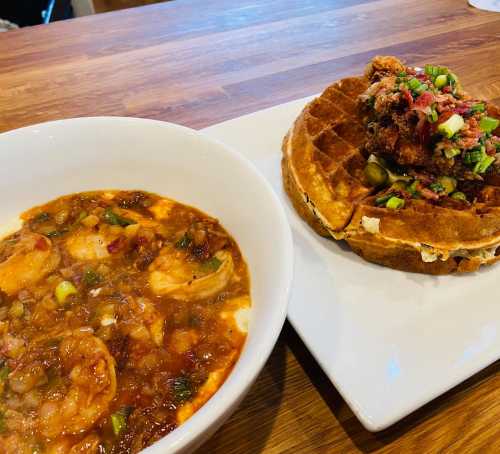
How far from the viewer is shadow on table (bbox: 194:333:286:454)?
1.19 m

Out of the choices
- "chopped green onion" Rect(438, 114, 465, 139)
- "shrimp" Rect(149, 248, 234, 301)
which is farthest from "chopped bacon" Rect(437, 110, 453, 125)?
"shrimp" Rect(149, 248, 234, 301)

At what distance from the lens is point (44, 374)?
1.02 meters

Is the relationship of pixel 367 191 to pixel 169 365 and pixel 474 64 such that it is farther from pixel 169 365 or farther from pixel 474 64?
pixel 474 64

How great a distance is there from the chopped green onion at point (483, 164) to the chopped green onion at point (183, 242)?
0.96m

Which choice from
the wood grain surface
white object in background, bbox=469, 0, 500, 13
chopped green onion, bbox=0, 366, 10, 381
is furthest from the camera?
the wood grain surface

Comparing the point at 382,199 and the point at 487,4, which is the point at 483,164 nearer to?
the point at 382,199

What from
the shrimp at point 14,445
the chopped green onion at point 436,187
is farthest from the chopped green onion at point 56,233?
the chopped green onion at point 436,187

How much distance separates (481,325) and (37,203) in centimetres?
137

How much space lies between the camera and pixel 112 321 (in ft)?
3.71

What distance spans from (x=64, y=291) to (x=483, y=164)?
131 centimetres

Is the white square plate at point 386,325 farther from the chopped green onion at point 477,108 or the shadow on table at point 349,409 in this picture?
the chopped green onion at point 477,108

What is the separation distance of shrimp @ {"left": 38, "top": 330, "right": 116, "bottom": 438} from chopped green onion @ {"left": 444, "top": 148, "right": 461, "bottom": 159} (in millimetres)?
1181

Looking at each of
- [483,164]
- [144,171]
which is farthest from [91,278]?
[483,164]

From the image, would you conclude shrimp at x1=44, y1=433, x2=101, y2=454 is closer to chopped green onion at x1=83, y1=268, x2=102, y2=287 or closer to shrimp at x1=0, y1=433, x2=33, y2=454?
shrimp at x1=0, y1=433, x2=33, y2=454
